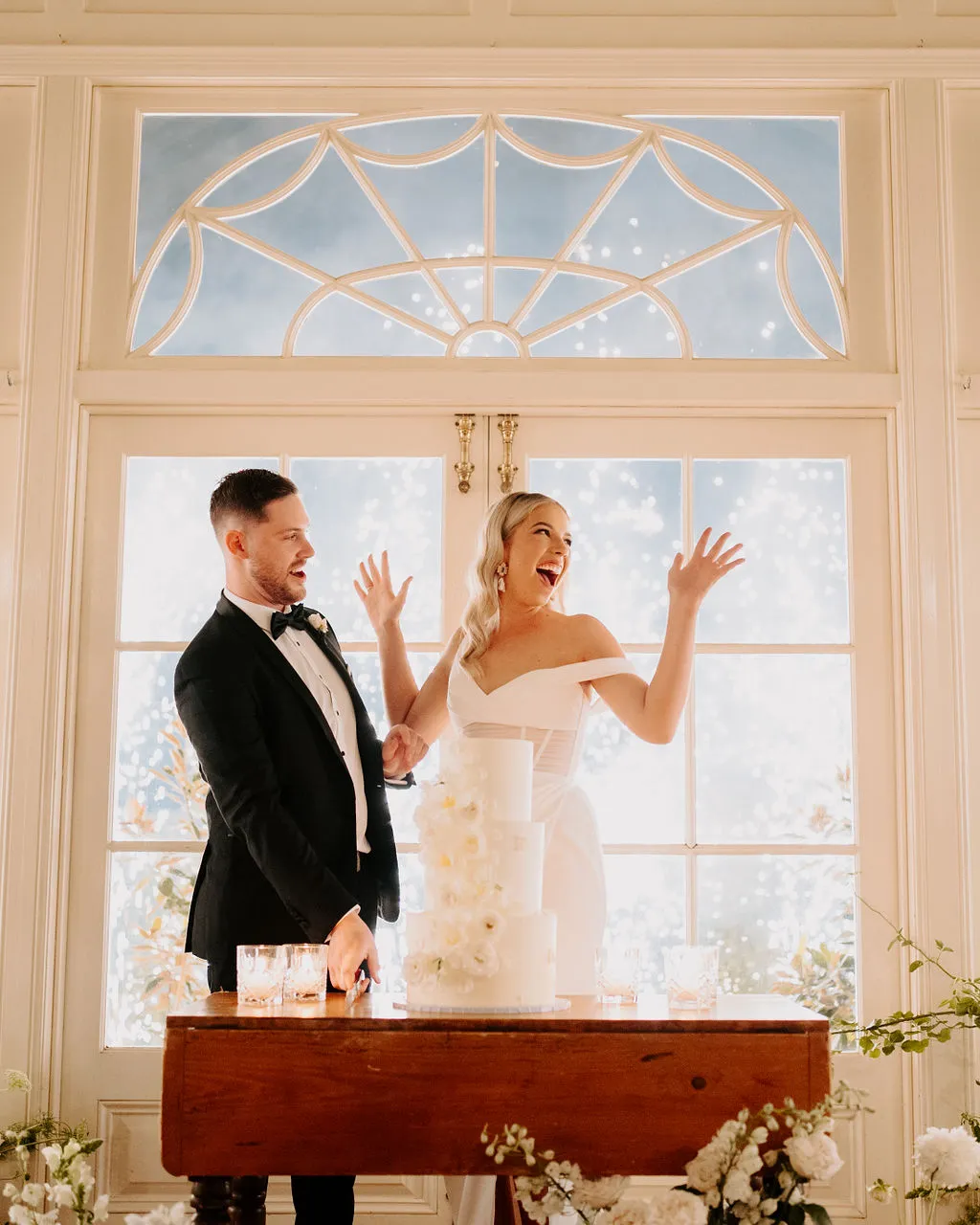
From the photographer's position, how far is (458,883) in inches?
85.2

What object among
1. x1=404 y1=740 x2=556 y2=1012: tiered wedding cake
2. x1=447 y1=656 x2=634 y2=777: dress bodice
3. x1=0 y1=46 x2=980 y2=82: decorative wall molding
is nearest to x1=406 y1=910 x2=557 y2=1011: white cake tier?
x1=404 y1=740 x2=556 y2=1012: tiered wedding cake

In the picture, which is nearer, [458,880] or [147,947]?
[458,880]

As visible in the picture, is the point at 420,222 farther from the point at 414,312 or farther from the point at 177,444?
the point at 177,444

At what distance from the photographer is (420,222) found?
3.67 meters

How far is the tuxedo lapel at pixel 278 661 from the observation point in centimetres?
283

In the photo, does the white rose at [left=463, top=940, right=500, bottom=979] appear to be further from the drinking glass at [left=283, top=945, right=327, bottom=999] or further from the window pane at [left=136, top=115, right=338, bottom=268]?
the window pane at [left=136, top=115, right=338, bottom=268]

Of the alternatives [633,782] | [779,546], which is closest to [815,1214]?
[633,782]

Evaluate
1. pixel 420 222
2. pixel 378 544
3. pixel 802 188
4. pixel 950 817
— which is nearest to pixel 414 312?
pixel 420 222

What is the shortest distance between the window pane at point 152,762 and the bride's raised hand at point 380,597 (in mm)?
554

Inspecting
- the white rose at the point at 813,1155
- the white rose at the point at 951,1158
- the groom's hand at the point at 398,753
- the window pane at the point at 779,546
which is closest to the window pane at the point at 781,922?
the window pane at the point at 779,546

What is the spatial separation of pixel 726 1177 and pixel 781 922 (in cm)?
156

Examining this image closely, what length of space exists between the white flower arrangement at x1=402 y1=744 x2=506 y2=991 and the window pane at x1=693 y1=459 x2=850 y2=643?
1.49 meters

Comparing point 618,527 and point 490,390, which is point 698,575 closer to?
point 618,527

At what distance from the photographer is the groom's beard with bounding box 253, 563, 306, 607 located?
3086 millimetres
